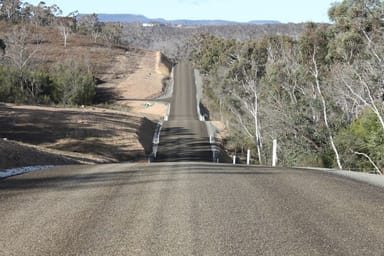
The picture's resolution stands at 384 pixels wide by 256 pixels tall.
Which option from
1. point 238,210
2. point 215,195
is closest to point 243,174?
point 215,195

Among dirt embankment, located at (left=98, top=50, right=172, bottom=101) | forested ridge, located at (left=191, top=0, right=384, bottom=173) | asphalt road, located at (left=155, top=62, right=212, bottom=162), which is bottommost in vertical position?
asphalt road, located at (left=155, top=62, right=212, bottom=162)

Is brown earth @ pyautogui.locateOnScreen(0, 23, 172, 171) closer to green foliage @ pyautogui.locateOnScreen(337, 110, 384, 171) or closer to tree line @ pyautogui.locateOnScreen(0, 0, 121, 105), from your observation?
tree line @ pyautogui.locateOnScreen(0, 0, 121, 105)

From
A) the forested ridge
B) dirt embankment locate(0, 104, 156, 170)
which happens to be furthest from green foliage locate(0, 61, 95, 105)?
the forested ridge

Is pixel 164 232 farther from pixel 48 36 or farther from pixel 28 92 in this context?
pixel 48 36

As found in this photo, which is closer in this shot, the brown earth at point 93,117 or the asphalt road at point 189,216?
the asphalt road at point 189,216

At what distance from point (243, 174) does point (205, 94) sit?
90978mm

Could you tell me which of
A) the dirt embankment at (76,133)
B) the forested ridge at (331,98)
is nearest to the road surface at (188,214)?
the forested ridge at (331,98)

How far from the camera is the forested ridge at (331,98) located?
32844 millimetres

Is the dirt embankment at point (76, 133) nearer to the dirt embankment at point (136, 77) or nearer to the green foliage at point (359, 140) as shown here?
the green foliage at point (359, 140)

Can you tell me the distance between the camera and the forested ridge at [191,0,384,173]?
108 ft

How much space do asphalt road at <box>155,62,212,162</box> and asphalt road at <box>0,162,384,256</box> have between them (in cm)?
3671

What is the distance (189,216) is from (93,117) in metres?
47.5

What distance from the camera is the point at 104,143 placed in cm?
4388

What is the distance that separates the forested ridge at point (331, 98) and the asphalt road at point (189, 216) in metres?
18.3
